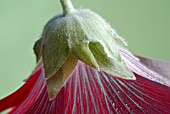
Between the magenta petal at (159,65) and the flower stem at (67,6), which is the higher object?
the flower stem at (67,6)

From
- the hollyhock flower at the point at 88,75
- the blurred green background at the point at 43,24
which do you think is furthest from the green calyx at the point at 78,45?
the blurred green background at the point at 43,24

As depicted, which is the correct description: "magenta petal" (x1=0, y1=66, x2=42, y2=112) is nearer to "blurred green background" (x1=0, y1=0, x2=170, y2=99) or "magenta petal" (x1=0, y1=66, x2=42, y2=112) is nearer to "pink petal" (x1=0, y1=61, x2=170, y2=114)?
"pink petal" (x1=0, y1=61, x2=170, y2=114)

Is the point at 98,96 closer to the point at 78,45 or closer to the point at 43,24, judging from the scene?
the point at 78,45

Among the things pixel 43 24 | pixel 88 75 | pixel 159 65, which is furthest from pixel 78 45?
pixel 43 24

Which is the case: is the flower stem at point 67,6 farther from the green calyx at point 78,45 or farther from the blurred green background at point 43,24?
the blurred green background at point 43,24

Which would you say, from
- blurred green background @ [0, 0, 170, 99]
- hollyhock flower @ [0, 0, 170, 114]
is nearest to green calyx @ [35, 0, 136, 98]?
hollyhock flower @ [0, 0, 170, 114]

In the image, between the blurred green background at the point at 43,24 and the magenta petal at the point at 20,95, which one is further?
the blurred green background at the point at 43,24

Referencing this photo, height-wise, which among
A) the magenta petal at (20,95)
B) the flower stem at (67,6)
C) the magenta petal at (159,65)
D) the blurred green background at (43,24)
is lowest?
the magenta petal at (159,65)
